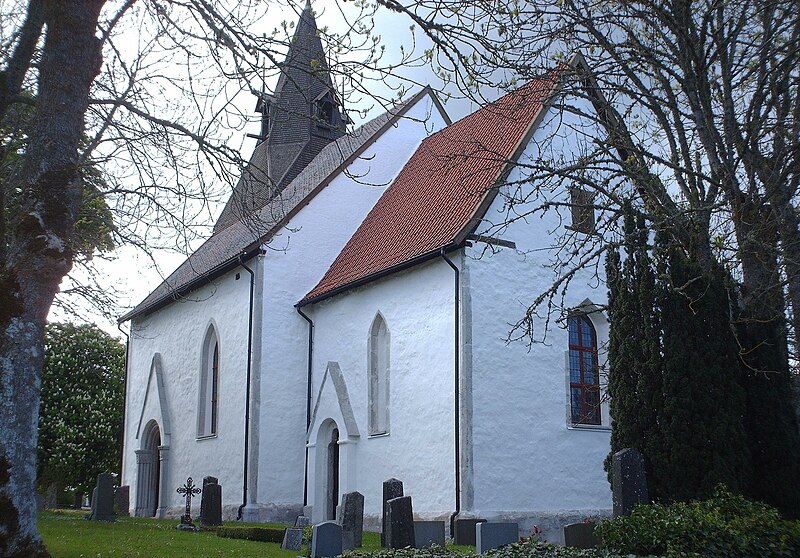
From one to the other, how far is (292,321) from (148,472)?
797 cm

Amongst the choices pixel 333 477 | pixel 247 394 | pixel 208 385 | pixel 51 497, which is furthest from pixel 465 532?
pixel 51 497

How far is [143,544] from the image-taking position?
11.3 meters

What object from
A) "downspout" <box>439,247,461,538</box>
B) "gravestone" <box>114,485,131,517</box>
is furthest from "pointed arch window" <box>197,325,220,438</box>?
"downspout" <box>439,247,461,538</box>

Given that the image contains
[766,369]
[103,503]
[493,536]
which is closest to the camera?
[493,536]

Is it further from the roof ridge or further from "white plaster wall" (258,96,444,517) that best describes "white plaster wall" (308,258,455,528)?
the roof ridge

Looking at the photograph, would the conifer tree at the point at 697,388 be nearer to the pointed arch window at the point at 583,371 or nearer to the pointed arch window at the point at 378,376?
the pointed arch window at the point at 583,371

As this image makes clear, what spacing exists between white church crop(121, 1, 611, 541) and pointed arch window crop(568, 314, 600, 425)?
4 cm

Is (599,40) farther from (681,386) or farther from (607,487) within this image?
(607,487)

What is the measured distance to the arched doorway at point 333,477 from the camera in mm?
17562

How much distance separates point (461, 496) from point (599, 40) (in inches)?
303

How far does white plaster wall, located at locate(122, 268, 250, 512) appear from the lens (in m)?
19.3

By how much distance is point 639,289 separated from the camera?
35.3 ft

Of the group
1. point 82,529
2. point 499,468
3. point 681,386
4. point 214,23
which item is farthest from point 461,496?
point 214,23

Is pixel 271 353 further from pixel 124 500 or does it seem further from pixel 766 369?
pixel 766 369
